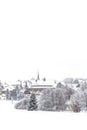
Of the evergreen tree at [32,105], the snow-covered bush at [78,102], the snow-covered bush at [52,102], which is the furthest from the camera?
the snow-covered bush at [52,102]

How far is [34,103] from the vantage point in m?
49.5

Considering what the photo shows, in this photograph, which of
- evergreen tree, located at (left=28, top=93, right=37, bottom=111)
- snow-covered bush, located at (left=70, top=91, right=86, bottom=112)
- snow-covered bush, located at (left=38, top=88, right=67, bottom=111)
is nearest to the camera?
evergreen tree, located at (left=28, top=93, right=37, bottom=111)

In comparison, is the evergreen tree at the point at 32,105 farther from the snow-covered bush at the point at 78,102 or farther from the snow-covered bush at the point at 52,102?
the snow-covered bush at the point at 78,102

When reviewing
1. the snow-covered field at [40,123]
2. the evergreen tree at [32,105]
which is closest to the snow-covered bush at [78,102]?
the evergreen tree at [32,105]

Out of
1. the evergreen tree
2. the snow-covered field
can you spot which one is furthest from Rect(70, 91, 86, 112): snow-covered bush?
the snow-covered field

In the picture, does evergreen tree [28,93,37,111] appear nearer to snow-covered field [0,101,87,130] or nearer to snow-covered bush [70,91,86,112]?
snow-covered bush [70,91,86,112]

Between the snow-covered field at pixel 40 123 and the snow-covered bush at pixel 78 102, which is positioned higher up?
the snow-covered field at pixel 40 123

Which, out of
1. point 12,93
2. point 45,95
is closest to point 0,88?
point 12,93

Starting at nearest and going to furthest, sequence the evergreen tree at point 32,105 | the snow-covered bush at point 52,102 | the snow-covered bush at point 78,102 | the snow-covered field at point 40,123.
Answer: the snow-covered field at point 40,123
the evergreen tree at point 32,105
the snow-covered bush at point 78,102
the snow-covered bush at point 52,102

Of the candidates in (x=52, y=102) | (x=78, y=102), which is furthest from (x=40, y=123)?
(x=78, y=102)

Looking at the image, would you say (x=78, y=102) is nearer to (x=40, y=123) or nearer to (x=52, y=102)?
(x=52, y=102)

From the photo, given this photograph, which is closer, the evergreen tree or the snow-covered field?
the snow-covered field

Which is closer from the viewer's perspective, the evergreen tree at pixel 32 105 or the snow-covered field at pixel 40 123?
the snow-covered field at pixel 40 123

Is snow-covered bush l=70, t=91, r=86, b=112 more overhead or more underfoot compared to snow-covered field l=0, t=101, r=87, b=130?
more underfoot
